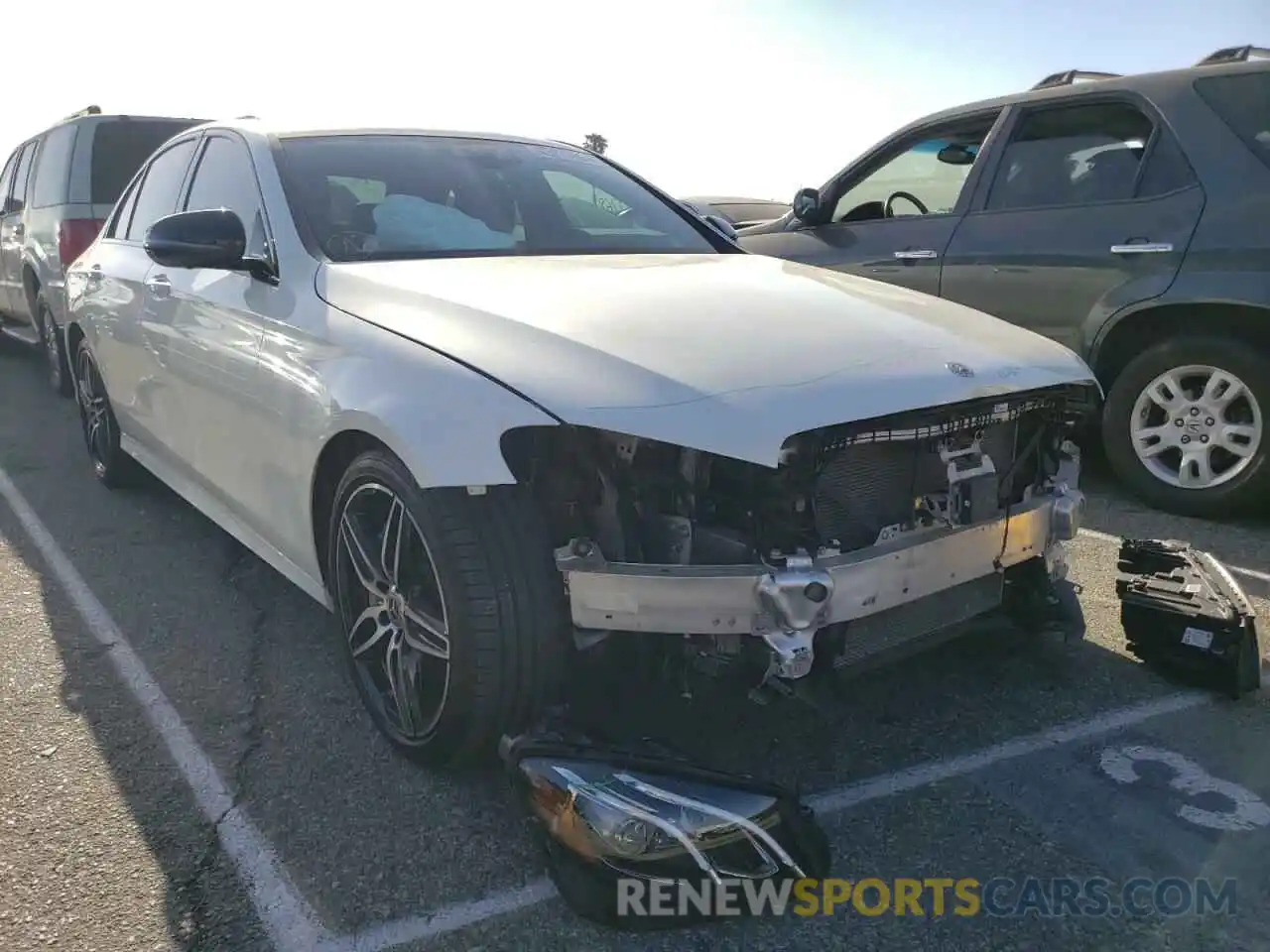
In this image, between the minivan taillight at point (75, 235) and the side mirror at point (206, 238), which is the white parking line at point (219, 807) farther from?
the minivan taillight at point (75, 235)

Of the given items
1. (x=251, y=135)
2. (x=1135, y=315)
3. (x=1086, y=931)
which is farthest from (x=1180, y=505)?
(x=251, y=135)

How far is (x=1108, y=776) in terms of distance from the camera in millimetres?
2627

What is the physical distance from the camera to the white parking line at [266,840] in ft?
6.89

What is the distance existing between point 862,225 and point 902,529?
3.68 m

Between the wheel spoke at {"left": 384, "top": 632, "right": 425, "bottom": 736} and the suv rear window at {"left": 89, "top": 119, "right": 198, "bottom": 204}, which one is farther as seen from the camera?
the suv rear window at {"left": 89, "top": 119, "right": 198, "bottom": 204}

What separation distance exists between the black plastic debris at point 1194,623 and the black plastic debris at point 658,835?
1503 mm

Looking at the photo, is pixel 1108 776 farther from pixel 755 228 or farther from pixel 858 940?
pixel 755 228

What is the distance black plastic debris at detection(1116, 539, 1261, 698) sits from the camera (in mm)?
2936

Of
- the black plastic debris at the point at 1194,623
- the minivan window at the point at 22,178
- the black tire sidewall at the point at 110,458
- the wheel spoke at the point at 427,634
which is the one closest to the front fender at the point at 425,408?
the wheel spoke at the point at 427,634

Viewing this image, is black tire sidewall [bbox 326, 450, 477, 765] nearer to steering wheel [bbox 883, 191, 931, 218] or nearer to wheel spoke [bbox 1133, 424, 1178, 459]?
wheel spoke [bbox 1133, 424, 1178, 459]

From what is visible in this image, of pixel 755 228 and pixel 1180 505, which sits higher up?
pixel 755 228

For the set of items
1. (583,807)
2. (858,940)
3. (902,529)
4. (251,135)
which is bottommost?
(858,940)
